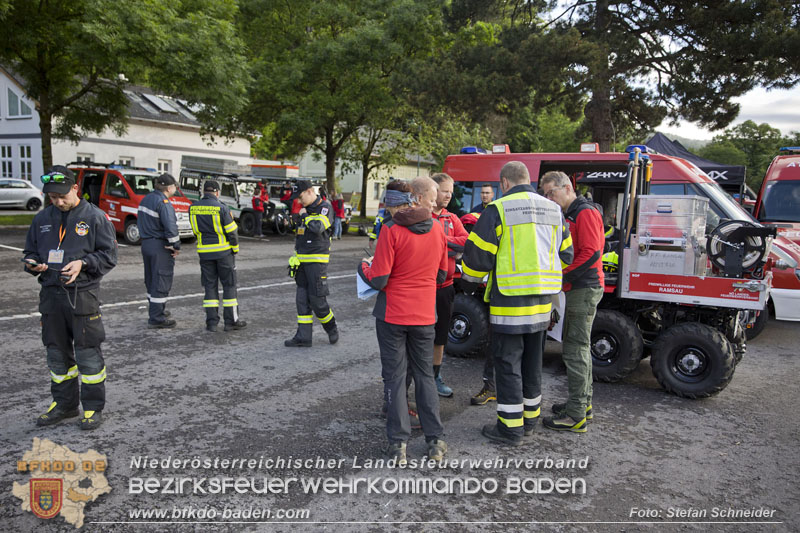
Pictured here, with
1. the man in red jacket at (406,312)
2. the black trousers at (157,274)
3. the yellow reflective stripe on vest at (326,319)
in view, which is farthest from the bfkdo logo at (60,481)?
the black trousers at (157,274)

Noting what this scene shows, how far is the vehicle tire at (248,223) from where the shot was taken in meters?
20.3

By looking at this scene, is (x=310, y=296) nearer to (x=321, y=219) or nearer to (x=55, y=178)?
(x=321, y=219)

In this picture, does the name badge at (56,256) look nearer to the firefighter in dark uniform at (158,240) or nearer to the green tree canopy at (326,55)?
the firefighter in dark uniform at (158,240)

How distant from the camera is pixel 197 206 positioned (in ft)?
24.3

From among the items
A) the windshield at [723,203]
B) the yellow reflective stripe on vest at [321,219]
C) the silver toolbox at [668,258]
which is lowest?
the silver toolbox at [668,258]

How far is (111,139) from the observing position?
32.2 m

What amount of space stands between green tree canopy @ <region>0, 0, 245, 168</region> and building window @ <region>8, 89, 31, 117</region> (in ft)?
52.2

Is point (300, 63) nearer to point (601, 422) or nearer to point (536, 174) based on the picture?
point (536, 174)

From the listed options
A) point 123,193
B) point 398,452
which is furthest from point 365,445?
point 123,193

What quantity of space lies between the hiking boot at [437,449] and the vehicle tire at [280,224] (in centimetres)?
1714

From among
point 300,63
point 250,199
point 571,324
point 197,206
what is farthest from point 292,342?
point 300,63

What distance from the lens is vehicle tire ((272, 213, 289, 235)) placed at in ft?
66.9

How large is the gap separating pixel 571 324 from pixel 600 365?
128 centimetres

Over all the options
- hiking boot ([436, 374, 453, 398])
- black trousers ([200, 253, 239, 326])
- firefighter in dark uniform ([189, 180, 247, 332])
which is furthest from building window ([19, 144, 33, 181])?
hiking boot ([436, 374, 453, 398])
